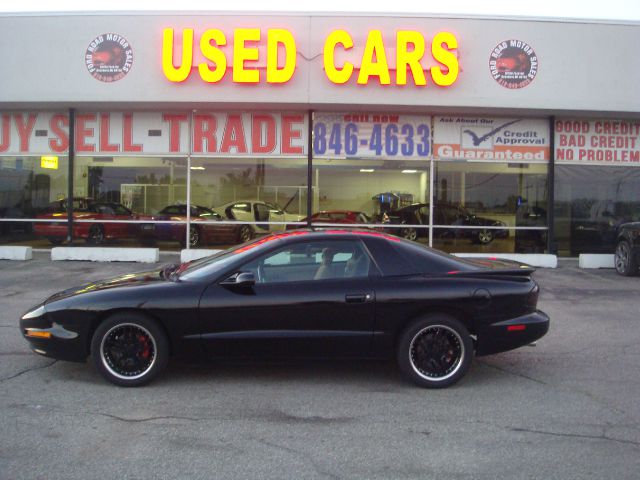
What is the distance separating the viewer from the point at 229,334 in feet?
17.4

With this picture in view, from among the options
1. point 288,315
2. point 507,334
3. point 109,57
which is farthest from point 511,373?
point 109,57

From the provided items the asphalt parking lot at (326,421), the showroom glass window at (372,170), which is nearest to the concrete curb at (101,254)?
the showroom glass window at (372,170)

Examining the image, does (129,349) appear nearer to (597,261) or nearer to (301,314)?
(301,314)

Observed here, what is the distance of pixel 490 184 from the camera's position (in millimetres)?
15289

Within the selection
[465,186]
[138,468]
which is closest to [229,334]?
[138,468]

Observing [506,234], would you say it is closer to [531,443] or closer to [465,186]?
[465,186]

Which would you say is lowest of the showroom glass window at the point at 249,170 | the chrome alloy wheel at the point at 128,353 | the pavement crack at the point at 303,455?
the pavement crack at the point at 303,455

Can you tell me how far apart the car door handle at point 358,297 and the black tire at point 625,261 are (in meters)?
9.41

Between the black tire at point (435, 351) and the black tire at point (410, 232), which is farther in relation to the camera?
the black tire at point (410, 232)

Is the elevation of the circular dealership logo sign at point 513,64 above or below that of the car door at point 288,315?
above

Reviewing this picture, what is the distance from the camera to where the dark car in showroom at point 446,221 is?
15312mm

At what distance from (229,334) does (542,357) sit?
3471 millimetres

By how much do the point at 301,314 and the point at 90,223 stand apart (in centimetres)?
1166

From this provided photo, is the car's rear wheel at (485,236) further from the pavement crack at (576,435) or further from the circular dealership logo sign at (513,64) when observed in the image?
the pavement crack at (576,435)
